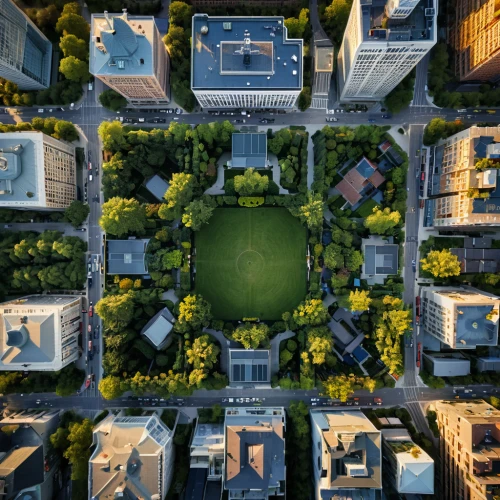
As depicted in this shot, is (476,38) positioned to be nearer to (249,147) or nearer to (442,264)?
(442,264)

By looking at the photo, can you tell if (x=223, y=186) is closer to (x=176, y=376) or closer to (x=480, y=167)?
(x=176, y=376)

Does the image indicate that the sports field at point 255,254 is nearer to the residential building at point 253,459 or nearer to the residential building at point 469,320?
the residential building at point 253,459

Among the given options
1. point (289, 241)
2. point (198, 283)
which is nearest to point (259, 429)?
point (198, 283)

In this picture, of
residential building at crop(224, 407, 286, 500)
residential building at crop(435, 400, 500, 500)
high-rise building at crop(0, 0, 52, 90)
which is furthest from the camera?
residential building at crop(224, 407, 286, 500)

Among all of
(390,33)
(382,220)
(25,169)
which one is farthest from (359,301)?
(25,169)

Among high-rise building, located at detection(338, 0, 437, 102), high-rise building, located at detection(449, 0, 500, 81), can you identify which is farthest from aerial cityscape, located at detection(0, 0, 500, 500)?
high-rise building, located at detection(338, 0, 437, 102)

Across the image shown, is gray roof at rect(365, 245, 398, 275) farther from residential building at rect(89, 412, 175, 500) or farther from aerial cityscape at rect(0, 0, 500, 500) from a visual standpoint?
residential building at rect(89, 412, 175, 500)

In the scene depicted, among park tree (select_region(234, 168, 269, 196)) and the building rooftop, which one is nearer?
the building rooftop
